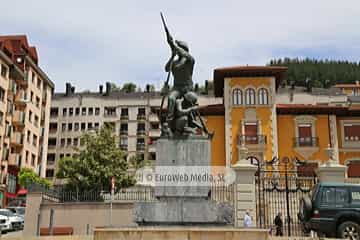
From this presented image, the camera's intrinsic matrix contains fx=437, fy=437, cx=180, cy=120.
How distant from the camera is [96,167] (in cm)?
3516

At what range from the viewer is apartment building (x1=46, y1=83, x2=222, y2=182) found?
69.0 m

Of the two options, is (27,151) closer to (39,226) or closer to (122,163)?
(122,163)

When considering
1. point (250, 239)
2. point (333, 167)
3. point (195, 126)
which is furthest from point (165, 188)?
point (333, 167)

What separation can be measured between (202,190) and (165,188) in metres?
0.98

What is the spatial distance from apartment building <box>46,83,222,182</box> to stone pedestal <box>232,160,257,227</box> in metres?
46.8

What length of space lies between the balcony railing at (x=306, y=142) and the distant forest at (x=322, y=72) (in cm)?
7135

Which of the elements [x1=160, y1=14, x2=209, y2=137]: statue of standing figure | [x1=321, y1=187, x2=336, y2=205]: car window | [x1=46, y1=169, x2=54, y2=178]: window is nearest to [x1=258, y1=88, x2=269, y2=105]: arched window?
[x1=321, y1=187, x2=336, y2=205]: car window

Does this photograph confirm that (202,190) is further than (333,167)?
No

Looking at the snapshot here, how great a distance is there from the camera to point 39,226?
79.6 feet

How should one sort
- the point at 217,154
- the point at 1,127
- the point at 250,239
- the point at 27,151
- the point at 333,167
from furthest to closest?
the point at 27,151 < the point at 1,127 < the point at 217,154 < the point at 333,167 < the point at 250,239

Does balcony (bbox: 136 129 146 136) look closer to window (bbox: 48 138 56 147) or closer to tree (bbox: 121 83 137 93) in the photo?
window (bbox: 48 138 56 147)

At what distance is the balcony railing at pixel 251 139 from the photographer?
44125 mm

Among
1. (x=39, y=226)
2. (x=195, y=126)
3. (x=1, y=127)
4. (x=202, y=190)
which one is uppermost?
(x=1, y=127)

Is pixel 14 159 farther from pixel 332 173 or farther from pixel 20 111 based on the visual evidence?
pixel 332 173
